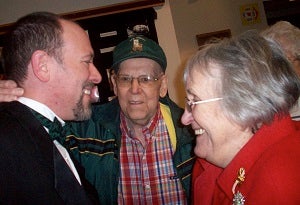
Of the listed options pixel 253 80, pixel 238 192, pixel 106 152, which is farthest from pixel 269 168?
pixel 106 152

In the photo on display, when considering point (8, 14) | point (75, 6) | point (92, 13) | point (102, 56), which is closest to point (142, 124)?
point (102, 56)

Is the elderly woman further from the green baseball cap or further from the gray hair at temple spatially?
the green baseball cap

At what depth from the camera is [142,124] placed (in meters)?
1.65

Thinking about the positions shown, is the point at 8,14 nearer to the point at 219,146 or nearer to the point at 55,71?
the point at 55,71

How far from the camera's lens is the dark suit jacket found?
2.89 feet

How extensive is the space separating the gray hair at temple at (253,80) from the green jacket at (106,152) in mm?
592

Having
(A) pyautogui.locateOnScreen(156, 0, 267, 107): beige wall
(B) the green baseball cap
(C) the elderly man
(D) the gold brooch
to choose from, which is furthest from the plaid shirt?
(A) pyautogui.locateOnScreen(156, 0, 267, 107): beige wall

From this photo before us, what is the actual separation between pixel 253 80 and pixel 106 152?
3.08ft

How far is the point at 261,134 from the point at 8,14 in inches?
111

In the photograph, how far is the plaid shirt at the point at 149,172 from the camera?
1573 mm

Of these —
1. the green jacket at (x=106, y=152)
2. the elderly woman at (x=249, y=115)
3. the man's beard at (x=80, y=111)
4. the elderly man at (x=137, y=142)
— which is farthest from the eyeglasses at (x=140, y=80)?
the elderly woman at (x=249, y=115)

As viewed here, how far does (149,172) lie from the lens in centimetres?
160

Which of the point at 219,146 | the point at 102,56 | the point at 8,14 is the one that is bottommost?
the point at 219,146

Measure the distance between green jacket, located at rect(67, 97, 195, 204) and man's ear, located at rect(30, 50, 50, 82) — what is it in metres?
0.56
